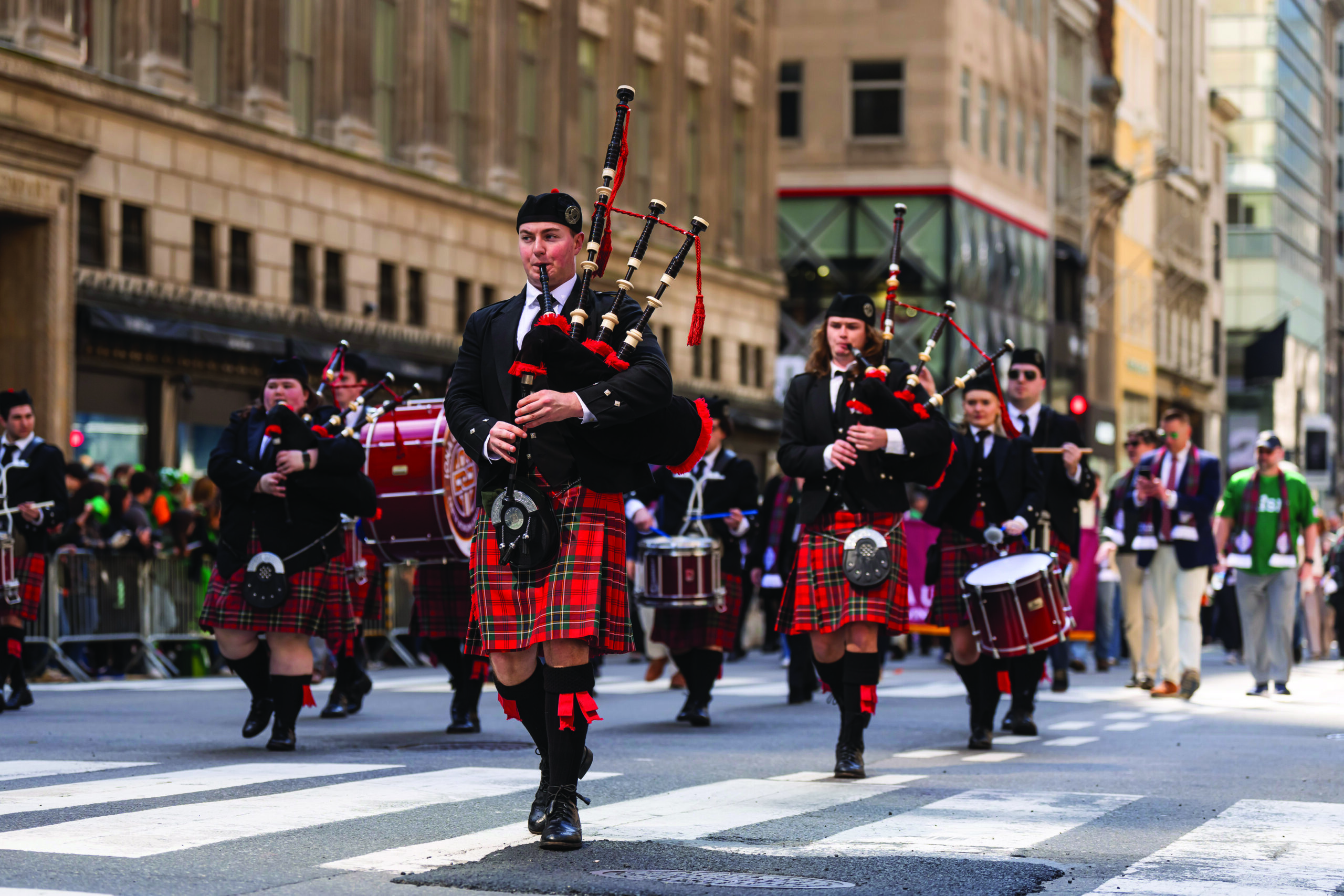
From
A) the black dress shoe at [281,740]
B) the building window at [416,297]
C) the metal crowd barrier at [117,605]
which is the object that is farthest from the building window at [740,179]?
the black dress shoe at [281,740]

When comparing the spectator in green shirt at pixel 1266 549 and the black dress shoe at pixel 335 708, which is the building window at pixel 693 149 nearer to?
the spectator in green shirt at pixel 1266 549

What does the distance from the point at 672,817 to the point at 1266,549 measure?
10.6 meters

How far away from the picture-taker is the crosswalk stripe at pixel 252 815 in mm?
7086

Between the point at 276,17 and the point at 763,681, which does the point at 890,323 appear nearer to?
the point at 763,681

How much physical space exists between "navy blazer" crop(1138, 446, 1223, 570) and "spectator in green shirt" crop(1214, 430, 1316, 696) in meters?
0.36

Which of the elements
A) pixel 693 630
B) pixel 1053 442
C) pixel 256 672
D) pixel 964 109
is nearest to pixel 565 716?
pixel 256 672

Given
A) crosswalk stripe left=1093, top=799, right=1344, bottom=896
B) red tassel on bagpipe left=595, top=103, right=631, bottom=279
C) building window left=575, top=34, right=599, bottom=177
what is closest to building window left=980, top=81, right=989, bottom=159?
building window left=575, top=34, right=599, bottom=177

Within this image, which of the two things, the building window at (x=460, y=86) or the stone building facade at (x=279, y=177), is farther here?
the building window at (x=460, y=86)

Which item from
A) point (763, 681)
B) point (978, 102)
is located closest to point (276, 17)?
point (763, 681)

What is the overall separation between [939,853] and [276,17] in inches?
982

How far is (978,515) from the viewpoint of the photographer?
12531mm

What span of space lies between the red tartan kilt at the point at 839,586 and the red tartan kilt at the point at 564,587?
2868 mm

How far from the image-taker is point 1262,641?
1805 cm

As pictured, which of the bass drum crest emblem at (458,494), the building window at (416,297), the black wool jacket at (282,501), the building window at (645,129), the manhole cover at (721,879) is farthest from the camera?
the building window at (645,129)
